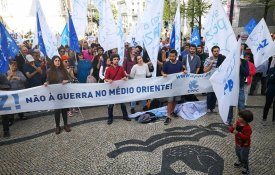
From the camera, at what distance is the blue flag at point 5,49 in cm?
738

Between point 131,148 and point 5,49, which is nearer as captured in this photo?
point 131,148

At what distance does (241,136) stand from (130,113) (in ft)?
13.2

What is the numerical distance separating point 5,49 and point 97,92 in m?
2.99

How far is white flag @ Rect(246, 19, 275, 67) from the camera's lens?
854 cm

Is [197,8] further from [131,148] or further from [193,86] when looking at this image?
[131,148]

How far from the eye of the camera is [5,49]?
767 centimetres

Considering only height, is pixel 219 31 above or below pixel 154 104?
above

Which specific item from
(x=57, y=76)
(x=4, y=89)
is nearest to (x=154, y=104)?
(x=57, y=76)

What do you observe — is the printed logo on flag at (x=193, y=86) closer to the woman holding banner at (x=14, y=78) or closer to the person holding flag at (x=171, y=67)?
the person holding flag at (x=171, y=67)

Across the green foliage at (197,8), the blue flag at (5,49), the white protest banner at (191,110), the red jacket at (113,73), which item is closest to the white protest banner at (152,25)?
the red jacket at (113,73)

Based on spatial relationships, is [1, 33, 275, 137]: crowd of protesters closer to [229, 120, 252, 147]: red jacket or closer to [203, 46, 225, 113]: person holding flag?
[203, 46, 225, 113]: person holding flag

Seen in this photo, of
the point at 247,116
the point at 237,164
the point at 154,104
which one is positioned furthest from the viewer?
the point at 154,104

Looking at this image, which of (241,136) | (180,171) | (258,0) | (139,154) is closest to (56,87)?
(139,154)

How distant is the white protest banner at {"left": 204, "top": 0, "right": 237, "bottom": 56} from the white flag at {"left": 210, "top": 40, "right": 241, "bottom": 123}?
174 centimetres
